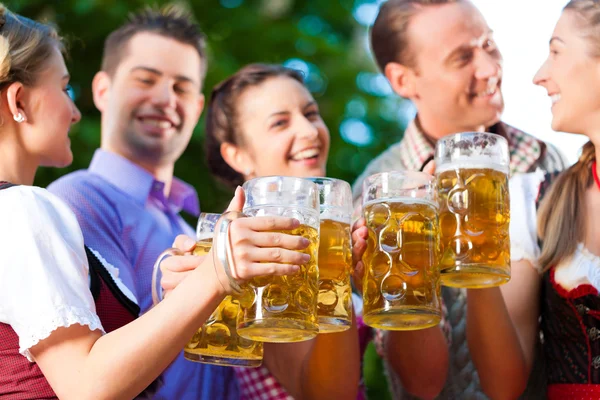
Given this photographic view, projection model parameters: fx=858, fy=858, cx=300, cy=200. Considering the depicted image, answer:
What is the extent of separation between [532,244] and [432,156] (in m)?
0.43

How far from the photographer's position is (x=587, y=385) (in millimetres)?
1708

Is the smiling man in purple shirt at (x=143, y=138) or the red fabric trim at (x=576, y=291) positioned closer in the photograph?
the red fabric trim at (x=576, y=291)

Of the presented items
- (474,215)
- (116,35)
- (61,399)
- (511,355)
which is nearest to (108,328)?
(61,399)

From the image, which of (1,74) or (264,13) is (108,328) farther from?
(264,13)

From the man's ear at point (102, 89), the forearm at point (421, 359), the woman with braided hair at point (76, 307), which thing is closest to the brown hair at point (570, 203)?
the forearm at point (421, 359)

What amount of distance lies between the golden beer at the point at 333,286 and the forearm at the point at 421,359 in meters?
0.42

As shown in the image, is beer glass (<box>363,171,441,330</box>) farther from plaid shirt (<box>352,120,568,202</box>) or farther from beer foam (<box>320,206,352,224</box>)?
plaid shirt (<box>352,120,568,202</box>)

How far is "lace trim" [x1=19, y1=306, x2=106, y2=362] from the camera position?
1.25 m

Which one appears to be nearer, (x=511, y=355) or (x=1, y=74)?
(x=1, y=74)

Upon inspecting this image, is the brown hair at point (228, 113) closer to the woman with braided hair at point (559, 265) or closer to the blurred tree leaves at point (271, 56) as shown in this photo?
the blurred tree leaves at point (271, 56)

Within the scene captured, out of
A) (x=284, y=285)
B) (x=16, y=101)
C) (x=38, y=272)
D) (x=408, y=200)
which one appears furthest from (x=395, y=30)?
(x=38, y=272)

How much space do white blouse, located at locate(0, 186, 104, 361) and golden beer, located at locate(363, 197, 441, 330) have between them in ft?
1.46

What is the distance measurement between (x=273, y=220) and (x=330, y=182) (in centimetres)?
29

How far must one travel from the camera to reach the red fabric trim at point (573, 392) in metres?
1.69
